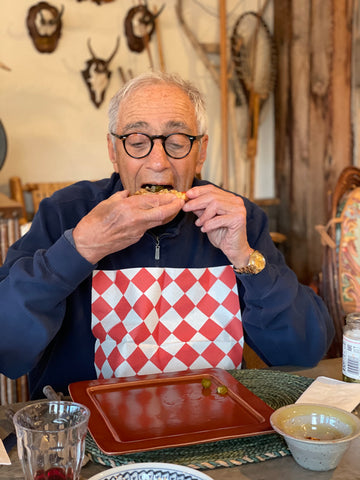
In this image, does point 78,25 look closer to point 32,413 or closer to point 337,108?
point 337,108

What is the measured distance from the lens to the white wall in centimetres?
374

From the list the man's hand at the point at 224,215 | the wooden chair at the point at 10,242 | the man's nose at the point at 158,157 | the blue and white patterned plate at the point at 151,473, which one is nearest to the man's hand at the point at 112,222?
the man's hand at the point at 224,215

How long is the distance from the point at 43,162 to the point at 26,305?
2.68m

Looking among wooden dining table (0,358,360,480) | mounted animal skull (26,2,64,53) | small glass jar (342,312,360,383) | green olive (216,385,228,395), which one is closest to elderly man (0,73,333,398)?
small glass jar (342,312,360,383)

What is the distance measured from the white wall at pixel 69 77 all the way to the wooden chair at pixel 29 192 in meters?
0.09

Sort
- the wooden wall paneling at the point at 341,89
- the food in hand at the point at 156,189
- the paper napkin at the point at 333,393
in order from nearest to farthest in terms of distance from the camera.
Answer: the paper napkin at the point at 333,393 → the food in hand at the point at 156,189 → the wooden wall paneling at the point at 341,89

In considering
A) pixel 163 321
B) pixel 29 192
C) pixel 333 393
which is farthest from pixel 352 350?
pixel 29 192

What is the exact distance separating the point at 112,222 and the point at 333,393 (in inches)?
25.1

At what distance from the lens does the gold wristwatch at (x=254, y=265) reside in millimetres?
1497

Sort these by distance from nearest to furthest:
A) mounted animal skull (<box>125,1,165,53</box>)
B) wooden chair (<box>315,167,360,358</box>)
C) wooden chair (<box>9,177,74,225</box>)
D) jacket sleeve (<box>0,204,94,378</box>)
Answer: jacket sleeve (<box>0,204,94,378</box>) → wooden chair (<box>315,167,360,358</box>) → wooden chair (<box>9,177,74,225</box>) → mounted animal skull (<box>125,1,165,53</box>)

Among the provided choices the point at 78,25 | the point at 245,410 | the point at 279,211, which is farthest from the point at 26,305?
the point at 279,211

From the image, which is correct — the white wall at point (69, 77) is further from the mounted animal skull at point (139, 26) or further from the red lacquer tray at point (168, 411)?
the red lacquer tray at point (168, 411)

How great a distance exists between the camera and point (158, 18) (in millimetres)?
4105

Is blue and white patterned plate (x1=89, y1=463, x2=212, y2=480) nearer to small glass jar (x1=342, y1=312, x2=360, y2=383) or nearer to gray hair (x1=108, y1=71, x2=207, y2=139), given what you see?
small glass jar (x1=342, y1=312, x2=360, y2=383)
